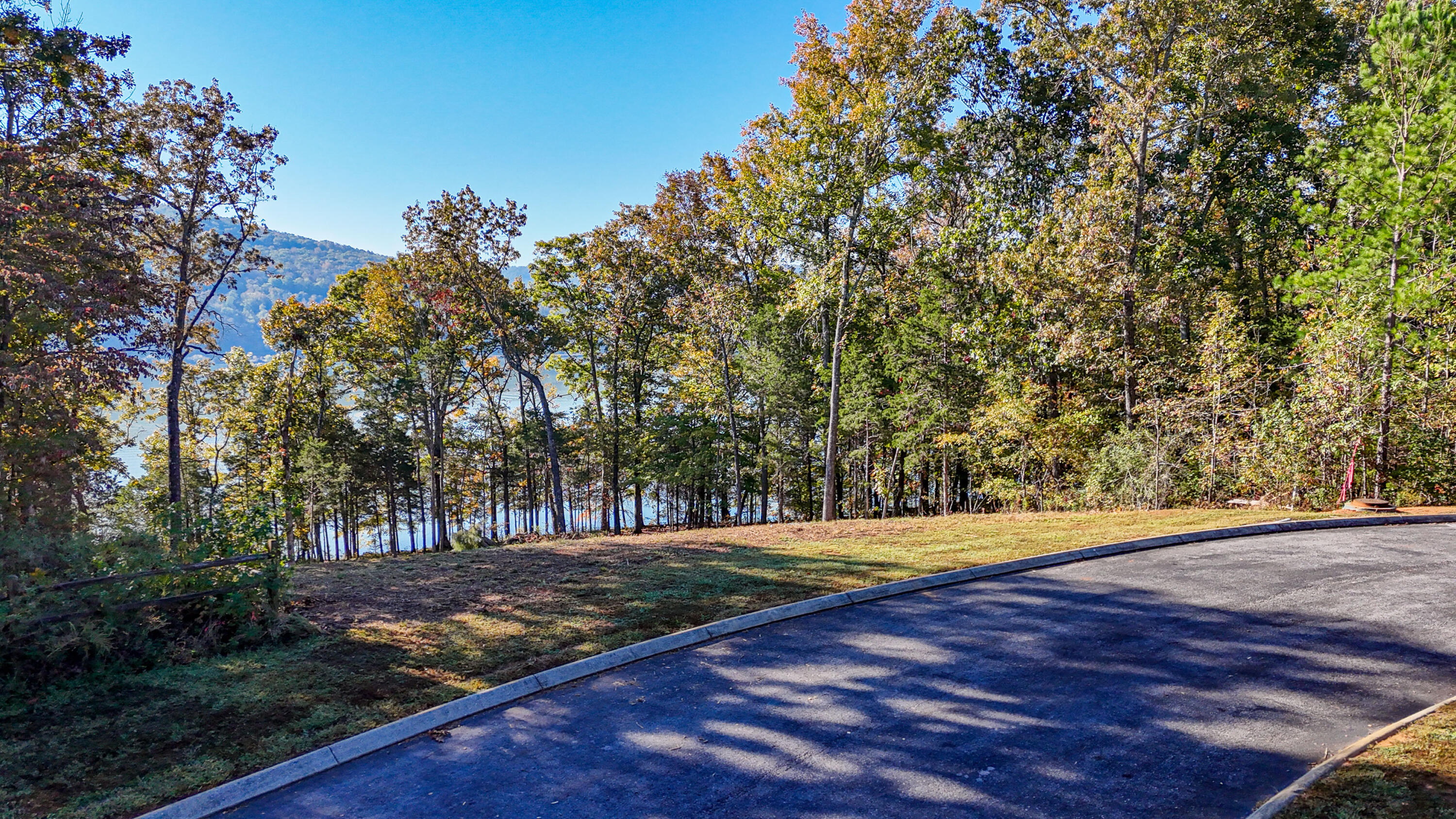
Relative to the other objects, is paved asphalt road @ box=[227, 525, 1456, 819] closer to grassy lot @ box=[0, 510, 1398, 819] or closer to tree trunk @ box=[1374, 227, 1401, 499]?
grassy lot @ box=[0, 510, 1398, 819]

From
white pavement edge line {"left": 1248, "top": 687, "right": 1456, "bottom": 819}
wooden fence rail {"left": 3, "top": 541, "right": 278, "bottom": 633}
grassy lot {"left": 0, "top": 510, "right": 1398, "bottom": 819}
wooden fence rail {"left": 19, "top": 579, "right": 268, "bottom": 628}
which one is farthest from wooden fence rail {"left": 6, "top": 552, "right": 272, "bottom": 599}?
white pavement edge line {"left": 1248, "top": 687, "right": 1456, "bottom": 819}

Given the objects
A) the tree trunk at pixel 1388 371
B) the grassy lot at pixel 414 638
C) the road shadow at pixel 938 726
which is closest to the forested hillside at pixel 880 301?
the tree trunk at pixel 1388 371

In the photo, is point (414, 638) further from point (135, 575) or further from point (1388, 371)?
point (1388, 371)

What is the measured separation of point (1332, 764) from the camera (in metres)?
3.68

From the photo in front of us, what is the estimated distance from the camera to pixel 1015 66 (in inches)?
872

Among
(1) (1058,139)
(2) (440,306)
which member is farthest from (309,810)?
(1) (1058,139)

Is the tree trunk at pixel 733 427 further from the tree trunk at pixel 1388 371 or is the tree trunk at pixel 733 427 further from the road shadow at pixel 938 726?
the road shadow at pixel 938 726

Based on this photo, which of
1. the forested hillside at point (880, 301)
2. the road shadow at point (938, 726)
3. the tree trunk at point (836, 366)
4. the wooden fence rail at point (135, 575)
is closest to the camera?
the road shadow at point (938, 726)

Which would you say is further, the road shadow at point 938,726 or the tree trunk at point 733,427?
the tree trunk at point 733,427

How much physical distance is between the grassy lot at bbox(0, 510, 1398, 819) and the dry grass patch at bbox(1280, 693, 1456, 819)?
491cm

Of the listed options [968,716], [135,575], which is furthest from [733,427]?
[968,716]

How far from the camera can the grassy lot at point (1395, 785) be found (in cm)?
318

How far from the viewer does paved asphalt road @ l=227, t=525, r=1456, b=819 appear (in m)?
3.86

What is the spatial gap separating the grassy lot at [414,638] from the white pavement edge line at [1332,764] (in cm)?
476
